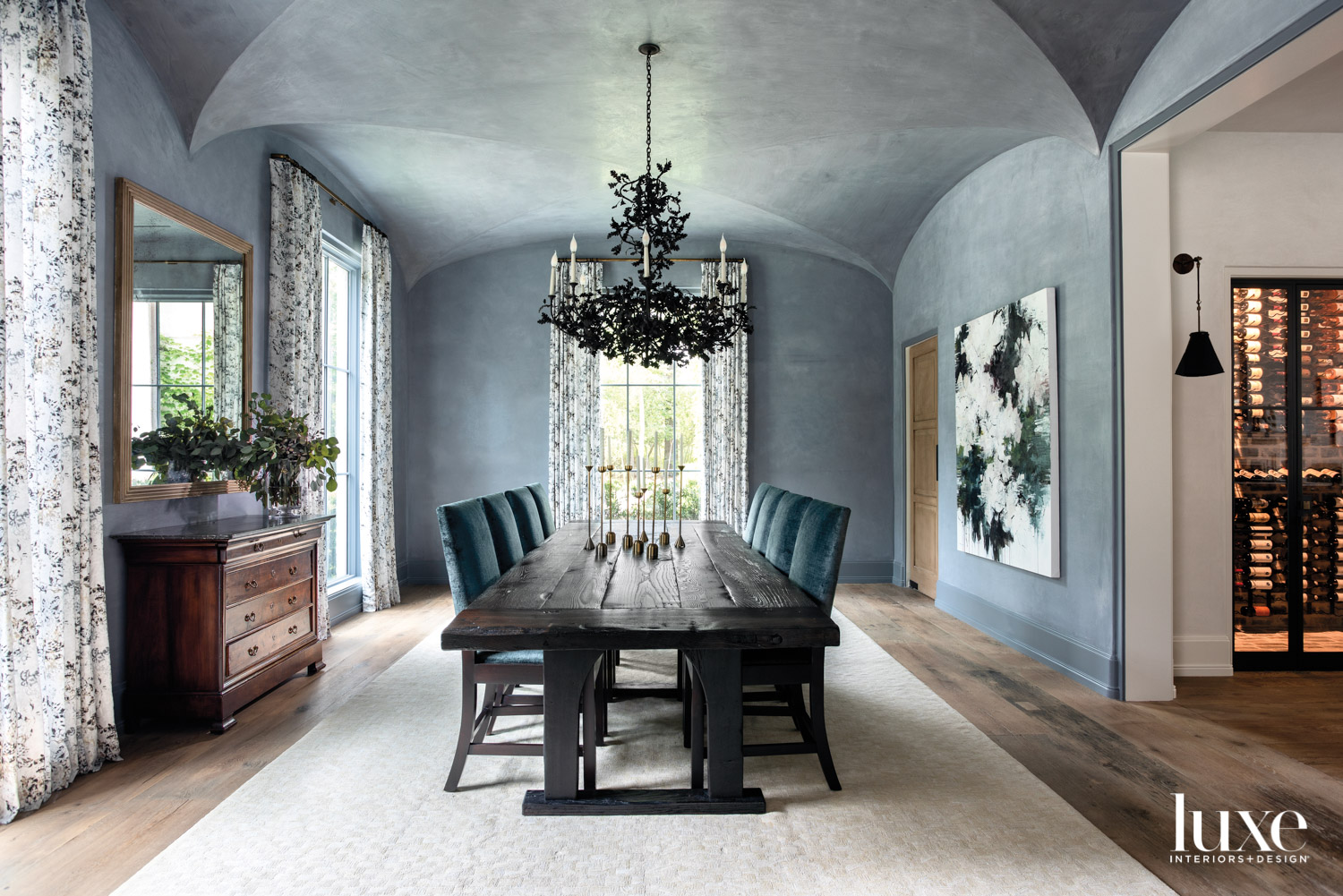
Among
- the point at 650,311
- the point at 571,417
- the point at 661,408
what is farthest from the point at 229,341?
the point at 661,408

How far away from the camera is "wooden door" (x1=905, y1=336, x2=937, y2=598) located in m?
5.90

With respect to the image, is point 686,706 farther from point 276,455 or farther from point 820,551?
point 276,455

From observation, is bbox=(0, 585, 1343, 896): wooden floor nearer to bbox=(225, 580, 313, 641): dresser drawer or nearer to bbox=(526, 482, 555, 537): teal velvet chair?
bbox=(225, 580, 313, 641): dresser drawer

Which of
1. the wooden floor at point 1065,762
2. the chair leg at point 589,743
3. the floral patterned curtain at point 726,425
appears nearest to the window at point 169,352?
the wooden floor at point 1065,762

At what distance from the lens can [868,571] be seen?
6672 millimetres

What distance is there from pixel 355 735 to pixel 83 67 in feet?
8.70

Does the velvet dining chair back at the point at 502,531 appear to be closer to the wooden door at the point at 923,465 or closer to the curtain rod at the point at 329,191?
the curtain rod at the point at 329,191

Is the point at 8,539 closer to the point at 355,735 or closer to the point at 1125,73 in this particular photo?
the point at 355,735

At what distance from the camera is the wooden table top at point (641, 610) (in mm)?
2105

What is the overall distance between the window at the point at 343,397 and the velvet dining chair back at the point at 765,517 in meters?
3.09

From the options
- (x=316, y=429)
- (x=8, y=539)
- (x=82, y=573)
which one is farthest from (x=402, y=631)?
(x=8, y=539)

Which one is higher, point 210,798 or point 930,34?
point 930,34

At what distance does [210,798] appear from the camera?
95.8 inches

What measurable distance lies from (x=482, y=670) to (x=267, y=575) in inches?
61.2
